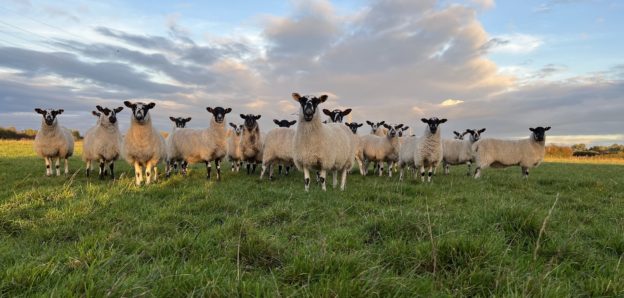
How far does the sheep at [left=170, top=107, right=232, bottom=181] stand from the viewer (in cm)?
1270

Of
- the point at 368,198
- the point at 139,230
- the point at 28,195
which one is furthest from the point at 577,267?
the point at 28,195

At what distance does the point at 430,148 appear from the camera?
13.3 metres

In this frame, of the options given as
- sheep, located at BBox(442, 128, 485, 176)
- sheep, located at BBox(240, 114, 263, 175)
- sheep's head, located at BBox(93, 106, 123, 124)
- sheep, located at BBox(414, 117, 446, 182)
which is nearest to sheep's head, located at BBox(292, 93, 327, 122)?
sheep, located at BBox(240, 114, 263, 175)

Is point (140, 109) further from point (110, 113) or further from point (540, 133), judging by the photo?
point (540, 133)

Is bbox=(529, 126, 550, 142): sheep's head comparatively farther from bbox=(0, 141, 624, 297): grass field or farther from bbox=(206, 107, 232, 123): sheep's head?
bbox=(206, 107, 232, 123): sheep's head

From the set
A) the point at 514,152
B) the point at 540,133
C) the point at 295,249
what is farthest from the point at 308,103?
the point at 540,133

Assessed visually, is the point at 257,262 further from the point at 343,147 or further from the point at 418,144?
the point at 418,144

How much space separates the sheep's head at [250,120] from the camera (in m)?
13.6

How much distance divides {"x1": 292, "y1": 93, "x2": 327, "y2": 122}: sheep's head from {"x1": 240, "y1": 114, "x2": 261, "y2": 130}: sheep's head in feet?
14.3

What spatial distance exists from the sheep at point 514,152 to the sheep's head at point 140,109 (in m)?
13.3

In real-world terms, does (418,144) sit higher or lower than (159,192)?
higher

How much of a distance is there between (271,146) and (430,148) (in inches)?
229

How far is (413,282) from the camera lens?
10.5 ft

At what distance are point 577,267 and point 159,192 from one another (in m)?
7.76
